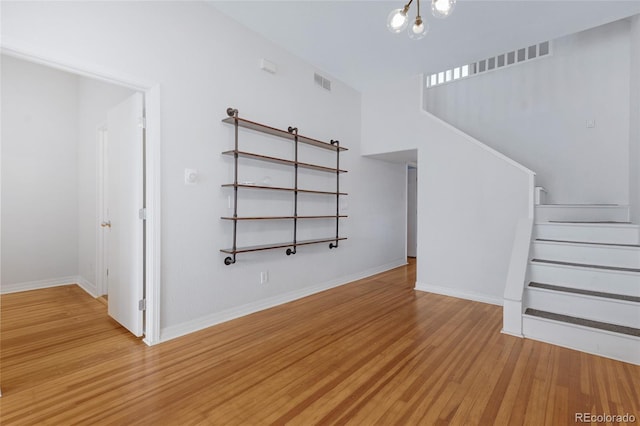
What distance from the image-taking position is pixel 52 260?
4289 mm

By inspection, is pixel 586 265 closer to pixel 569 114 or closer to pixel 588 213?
pixel 588 213

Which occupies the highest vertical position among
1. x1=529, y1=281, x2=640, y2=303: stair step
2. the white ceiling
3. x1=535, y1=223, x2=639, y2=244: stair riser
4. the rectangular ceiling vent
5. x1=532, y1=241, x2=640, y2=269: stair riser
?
the white ceiling

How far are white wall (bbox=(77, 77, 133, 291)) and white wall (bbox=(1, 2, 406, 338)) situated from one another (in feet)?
5.04

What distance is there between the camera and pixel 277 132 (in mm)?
3449

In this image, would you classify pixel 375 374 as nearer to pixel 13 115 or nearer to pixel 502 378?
pixel 502 378

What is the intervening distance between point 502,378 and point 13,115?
6.09 m

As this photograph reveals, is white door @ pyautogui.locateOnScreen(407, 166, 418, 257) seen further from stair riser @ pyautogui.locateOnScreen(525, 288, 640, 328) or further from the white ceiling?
stair riser @ pyautogui.locateOnScreen(525, 288, 640, 328)

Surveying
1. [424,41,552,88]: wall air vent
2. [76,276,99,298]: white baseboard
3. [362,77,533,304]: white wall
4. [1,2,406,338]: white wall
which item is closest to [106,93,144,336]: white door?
[1,2,406,338]: white wall

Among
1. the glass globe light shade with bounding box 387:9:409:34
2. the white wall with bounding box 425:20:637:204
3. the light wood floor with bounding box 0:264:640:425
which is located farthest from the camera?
the white wall with bounding box 425:20:637:204

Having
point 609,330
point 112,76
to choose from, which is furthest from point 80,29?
point 609,330

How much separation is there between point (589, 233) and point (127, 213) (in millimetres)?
4661

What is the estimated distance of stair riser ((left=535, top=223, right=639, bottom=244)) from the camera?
302 cm

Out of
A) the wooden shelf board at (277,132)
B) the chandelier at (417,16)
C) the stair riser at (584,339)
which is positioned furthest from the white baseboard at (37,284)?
the stair riser at (584,339)

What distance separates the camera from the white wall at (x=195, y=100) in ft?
7.11
